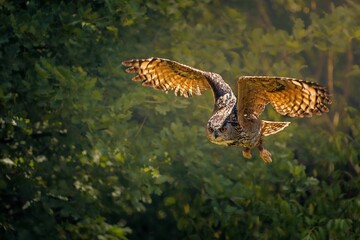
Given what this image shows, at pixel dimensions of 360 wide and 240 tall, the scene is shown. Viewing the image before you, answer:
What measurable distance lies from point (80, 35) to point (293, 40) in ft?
9.87

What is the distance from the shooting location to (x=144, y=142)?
430 inches

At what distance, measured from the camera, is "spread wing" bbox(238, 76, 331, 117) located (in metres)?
6.52

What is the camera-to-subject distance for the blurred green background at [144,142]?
33.6 feet

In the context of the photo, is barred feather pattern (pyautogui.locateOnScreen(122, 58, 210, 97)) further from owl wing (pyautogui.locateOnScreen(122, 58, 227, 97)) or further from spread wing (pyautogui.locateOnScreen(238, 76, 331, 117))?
spread wing (pyautogui.locateOnScreen(238, 76, 331, 117))

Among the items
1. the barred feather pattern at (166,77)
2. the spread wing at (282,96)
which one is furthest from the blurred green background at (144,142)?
the spread wing at (282,96)

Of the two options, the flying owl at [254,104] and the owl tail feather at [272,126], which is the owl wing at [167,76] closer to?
the flying owl at [254,104]

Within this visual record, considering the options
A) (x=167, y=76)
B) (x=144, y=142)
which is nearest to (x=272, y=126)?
(x=167, y=76)

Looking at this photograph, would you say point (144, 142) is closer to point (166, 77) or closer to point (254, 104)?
point (166, 77)

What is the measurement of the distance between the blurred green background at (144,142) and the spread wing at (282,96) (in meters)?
3.23

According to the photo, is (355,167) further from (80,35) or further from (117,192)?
(80,35)

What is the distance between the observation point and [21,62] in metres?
10.3

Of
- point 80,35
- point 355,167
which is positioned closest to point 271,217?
point 355,167

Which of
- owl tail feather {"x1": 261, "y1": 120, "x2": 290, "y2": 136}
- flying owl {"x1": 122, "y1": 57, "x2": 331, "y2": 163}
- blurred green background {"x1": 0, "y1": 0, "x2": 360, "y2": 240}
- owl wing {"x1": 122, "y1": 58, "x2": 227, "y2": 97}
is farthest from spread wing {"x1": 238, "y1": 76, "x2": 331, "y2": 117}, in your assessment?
blurred green background {"x1": 0, "y1": 0, "x2": 360, "y2": 240}

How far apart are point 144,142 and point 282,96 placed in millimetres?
4277
